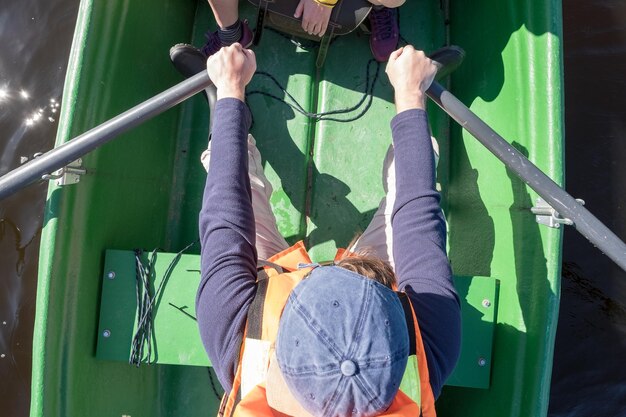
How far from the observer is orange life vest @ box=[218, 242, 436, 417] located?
1.05 metres

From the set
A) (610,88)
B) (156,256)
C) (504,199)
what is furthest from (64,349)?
(610,88)

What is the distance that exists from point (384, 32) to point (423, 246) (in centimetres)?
120

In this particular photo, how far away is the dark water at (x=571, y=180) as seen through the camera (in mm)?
2412

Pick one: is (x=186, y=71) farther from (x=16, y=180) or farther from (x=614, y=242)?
(x=614, y=242)

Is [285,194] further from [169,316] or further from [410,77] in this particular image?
[410,77]

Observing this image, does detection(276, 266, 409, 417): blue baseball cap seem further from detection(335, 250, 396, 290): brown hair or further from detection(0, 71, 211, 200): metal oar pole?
detection(0, 71, 211, 200): metal oar pole

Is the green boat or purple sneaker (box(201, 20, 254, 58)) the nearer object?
the green boat

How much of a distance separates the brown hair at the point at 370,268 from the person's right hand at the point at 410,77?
0.40 metres

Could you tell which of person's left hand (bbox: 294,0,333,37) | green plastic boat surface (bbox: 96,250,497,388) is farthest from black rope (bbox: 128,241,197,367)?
person's left hand (bbox: 294,0,333,37)

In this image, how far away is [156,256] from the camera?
5.75 feet

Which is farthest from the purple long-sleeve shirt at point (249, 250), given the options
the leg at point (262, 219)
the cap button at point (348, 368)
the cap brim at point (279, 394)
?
the leg at point (262, 219)

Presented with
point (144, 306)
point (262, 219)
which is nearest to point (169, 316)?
point (144, 306)

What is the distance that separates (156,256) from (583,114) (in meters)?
2.03

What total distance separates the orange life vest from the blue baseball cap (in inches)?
2.7
